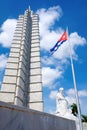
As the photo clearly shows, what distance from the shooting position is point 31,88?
31016 mm

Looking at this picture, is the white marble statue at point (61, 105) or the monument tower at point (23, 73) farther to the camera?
the monument tower at point (23, 73)

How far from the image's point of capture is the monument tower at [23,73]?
A: 27.5 meters

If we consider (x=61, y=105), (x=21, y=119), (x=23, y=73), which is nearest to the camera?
(x=21, y=119)

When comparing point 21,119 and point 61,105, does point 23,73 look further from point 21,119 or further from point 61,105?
point 21,119

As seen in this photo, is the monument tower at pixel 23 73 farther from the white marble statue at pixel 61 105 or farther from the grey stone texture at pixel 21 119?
the grey stone texture at pixel 21 119

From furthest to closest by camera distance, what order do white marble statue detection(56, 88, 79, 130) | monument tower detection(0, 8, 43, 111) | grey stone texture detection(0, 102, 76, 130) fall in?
monument tower detection(0, 8, 43, 111) → white marble statue detection(56, 88, 79, 130) → grey stone texture detection(0, 102, 76, 130)

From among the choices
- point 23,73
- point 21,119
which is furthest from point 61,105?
point 23,73

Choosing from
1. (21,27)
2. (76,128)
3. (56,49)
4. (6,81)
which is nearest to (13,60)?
(6,81)

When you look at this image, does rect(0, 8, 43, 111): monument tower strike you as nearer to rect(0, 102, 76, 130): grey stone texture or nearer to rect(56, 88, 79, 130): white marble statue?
rect(56, 88, 79, 130): white marble statue

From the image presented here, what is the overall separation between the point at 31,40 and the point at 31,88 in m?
12.9

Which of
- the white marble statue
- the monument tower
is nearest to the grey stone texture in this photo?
the white marble statue

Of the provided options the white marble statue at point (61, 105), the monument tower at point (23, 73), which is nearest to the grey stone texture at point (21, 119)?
the white marble statue at point (61, 105)

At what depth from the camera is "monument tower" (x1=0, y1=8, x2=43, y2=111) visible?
27.5 meters

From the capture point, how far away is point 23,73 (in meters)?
31.1
